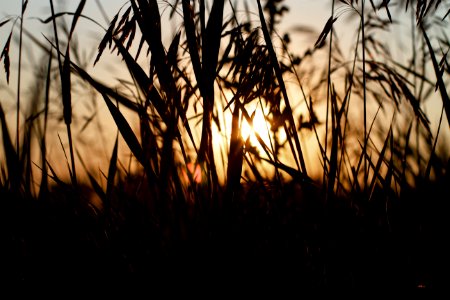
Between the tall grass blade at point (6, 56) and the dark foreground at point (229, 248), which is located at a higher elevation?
the tall grass blade at point (6, 56)

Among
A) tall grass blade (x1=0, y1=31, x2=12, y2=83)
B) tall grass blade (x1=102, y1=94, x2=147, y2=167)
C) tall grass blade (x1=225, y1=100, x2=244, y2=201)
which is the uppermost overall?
tall grass blade (x1=0, y1=31, x2=12, y2=83)

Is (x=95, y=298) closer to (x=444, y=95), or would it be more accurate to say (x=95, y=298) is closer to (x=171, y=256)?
(x=171, y=256)

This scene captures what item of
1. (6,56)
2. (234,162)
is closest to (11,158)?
(6,56)

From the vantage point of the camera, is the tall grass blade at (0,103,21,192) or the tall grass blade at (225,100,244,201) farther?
the tall grass blade at (0,103,21,192)

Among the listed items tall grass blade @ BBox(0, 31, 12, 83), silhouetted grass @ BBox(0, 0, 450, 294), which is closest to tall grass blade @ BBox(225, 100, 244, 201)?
silhouetted grass @ BBox(0, 0, 450, 294)

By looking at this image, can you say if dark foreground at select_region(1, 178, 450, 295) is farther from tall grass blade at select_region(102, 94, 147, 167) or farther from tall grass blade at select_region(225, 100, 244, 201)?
tall grass blade at select_region(102, 94, 147, 167)

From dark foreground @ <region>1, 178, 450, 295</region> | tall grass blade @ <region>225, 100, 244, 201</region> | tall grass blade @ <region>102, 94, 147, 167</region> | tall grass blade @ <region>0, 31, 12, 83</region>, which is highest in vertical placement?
tall grass blade @ <region>0, 31, 12, 83</region>

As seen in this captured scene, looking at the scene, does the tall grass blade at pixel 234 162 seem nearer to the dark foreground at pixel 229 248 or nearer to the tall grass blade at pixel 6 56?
the dark foreground at pixel 229 248

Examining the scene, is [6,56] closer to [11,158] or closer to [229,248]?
[11,158]

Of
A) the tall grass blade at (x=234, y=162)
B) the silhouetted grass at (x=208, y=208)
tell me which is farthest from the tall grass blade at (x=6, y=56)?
the tall grass blade at (x=234, y=162)

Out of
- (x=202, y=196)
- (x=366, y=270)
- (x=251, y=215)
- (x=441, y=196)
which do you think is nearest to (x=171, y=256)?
(x=202, y=196)

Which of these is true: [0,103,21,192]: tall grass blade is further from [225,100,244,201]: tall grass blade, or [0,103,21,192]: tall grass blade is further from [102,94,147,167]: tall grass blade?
[225,100,244,201]: tall grass blade

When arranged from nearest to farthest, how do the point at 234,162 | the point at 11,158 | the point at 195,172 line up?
the point at 234,162, the point at 11,158, the point at 195,172

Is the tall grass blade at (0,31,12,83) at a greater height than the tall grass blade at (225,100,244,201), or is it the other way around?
the tall grass blade at (0,31,12,83)
